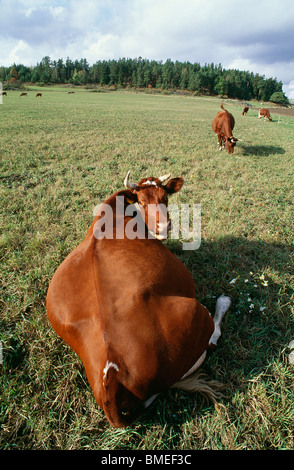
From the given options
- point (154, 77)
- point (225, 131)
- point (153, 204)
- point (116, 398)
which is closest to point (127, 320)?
point (116, 398)

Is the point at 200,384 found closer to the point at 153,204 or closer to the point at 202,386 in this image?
the point at 202,386

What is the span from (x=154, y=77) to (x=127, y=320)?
117 m

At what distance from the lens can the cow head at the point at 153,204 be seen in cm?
281

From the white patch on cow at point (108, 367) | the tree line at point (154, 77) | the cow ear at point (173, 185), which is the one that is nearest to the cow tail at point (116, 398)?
the white patch on cow at point (108, 367)

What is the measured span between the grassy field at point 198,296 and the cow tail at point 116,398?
364 mm

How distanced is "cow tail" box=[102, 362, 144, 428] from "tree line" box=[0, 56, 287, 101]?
328 feet

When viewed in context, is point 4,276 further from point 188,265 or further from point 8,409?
point 188,265

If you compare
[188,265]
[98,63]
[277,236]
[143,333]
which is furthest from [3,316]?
[98,63]

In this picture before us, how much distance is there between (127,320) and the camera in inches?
68.1

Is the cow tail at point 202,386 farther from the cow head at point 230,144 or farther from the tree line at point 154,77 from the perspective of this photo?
the tree line at point 154,77

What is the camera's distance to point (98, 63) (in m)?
108

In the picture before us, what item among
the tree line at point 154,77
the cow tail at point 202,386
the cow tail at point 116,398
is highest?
the tree line at point 154,77

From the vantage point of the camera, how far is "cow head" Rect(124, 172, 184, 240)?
9.22ft
